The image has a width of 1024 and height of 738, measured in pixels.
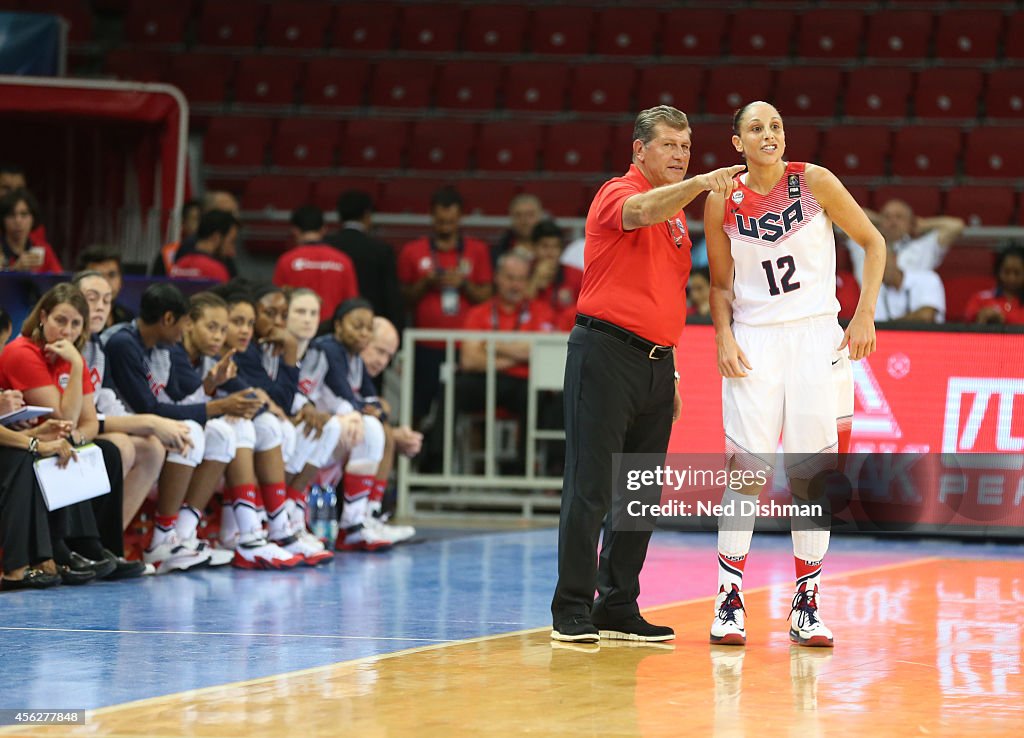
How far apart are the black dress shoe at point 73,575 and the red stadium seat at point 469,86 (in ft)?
29.8

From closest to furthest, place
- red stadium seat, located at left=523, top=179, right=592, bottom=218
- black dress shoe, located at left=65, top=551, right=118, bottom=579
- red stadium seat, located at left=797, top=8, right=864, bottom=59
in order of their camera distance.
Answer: black dress shoe, located at left=65, top=551, right=118, bottom=579
red stadium seat, located at left=523, top=179, right=592, bottom=218
red stadium seat, located at left=797, top=8, right=864, bottom=59

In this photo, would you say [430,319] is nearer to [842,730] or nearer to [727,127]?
[727,127]

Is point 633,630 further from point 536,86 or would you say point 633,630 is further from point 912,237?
point 536,86

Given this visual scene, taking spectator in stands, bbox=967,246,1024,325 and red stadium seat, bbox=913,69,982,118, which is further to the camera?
red stadium seat, bbox=913,69,982,118

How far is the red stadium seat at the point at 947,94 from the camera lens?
14.9 meters

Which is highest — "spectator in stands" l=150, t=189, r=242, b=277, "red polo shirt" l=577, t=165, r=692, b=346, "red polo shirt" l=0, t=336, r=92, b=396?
"spectator in stands" l=150, t=189, r=242, b=277

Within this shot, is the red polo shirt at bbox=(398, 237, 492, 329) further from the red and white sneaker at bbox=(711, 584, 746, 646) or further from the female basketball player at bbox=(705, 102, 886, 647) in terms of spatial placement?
the red and white sneaker at bbox=(711, 584, 746, 646)

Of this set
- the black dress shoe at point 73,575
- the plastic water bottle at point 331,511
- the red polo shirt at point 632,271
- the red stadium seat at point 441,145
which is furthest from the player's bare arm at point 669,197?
the red stadium seat at point 441,145

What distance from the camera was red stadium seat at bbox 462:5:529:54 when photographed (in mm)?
15977

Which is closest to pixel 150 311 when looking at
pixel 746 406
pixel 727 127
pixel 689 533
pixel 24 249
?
pixel 24 249

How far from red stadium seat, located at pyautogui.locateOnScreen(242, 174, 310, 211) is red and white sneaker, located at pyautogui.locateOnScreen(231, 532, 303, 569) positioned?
658cm

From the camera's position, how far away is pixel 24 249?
941 cm

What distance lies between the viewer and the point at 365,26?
1617cm

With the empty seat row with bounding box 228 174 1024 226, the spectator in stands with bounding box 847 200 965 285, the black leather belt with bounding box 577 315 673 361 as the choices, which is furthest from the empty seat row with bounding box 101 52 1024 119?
the black leather belt with bounding box 577 315 673 361
